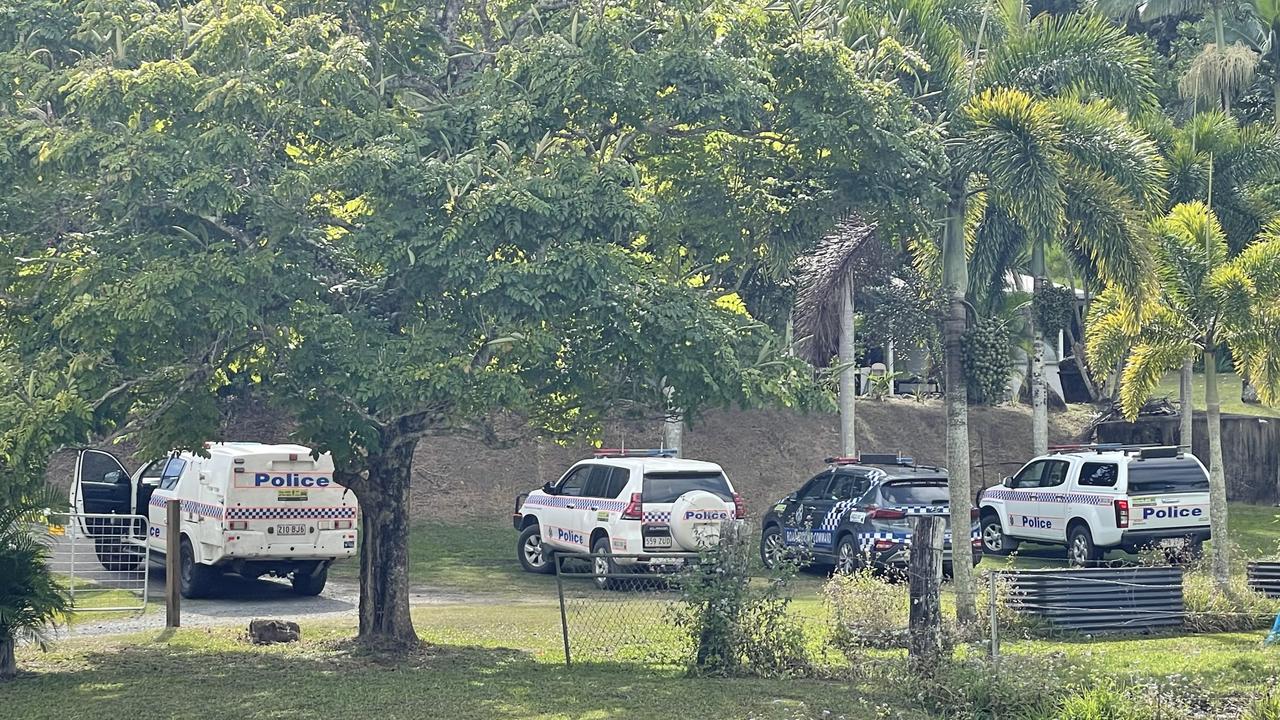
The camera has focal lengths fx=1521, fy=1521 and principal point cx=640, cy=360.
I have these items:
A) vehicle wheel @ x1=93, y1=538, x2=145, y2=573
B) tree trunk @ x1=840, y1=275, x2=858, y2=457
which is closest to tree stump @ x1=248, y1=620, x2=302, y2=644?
vehicle wheel @ x1=93, y1=538, x2=145, y2=573

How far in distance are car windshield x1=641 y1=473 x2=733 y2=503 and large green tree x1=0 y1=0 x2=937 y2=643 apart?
5.81 m

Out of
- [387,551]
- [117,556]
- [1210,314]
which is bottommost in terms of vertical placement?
[117,556]

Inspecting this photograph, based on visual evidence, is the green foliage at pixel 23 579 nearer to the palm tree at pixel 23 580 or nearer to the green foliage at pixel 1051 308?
the palm tree at pixel 23 580

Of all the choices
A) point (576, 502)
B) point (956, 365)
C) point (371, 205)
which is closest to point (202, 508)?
point (576, 502)

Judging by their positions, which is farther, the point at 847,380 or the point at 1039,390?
the point at 1039,390

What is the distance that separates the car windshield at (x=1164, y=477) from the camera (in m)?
22.1

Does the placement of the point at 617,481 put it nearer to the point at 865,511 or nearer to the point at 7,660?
the point at 865,511

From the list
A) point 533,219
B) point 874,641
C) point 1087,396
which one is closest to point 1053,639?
point 874,641

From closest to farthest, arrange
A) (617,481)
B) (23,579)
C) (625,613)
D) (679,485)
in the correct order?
(23,579)
(625,613)
(679,485)
(617,481)

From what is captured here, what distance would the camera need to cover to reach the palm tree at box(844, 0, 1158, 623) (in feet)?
49.0

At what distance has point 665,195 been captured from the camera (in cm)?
1494

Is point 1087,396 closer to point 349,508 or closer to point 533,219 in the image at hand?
point 349,508

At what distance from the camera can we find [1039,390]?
32.7 m

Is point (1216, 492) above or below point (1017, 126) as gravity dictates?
below
